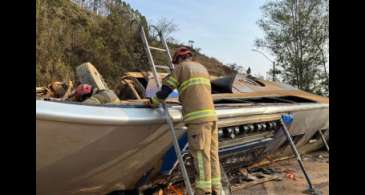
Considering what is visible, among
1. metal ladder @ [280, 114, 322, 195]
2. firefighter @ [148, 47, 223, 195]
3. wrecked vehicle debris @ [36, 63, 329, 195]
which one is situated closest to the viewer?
wrecked vehicle debris @ [36, 63, 329, 195]

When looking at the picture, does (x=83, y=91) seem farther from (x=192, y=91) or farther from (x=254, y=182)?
(x=254, y=182)

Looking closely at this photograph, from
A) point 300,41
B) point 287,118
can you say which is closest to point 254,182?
point 287,118

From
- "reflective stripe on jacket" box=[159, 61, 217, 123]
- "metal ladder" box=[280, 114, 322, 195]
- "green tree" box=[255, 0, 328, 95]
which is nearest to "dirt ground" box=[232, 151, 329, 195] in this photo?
"metal ladder" box=[280, 114, 322, 195]

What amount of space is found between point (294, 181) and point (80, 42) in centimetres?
1346

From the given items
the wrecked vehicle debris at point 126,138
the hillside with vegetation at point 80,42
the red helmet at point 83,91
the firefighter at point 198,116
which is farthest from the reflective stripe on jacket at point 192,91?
the hillside with vegetation at point 80,42

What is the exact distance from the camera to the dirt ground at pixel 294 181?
5082 millimetres

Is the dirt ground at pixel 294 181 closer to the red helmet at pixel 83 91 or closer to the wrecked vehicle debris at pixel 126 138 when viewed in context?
the wrecked vehicle debris at pixel 126 138

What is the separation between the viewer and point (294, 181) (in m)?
5.70

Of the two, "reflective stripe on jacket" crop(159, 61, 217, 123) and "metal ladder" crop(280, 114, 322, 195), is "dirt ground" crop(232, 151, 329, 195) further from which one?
"reflective stripe on jacket" crop(159, 61, 217, 123)

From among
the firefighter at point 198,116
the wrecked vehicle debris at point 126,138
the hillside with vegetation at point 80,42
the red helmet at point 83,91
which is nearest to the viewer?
the wrecked vehicle debris at point 126,138

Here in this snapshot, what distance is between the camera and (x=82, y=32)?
18.1 meters

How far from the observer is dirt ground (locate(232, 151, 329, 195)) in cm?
508

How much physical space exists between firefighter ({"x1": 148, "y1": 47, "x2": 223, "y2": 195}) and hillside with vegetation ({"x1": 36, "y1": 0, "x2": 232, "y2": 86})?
31.0ft

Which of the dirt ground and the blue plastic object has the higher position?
the blue plastic object
